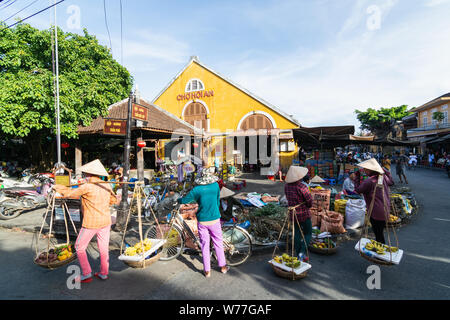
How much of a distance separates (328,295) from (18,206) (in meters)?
9.09

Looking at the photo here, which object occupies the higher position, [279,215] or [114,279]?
[279,215]

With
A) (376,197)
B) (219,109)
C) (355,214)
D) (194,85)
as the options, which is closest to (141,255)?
(376,197)

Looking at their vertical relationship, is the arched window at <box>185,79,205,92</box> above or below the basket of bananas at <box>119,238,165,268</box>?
above

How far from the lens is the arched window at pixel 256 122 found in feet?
63.1

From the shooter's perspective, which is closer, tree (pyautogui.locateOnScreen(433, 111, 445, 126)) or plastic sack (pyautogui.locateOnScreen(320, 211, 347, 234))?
plastic sack (pyautogui.locateOnScreen(320, 211, 347, 234))

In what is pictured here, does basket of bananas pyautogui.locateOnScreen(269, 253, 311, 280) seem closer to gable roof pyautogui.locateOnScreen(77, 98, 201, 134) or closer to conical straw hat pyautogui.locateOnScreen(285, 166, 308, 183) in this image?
conical straw hat pyautogui.locateOnScreen(285, 166, 308, 183)

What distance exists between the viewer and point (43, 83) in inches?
364

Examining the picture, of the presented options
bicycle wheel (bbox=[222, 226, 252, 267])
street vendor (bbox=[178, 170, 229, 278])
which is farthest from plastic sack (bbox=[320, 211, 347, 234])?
street vendor (bbox=[178, 170, 229, 278])

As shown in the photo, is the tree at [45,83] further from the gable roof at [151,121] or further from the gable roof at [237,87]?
the gable roof at [237,87]

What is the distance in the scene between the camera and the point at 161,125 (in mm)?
11562

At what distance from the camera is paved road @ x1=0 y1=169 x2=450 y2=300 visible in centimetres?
329

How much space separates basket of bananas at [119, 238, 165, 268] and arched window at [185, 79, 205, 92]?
19.5 meters
